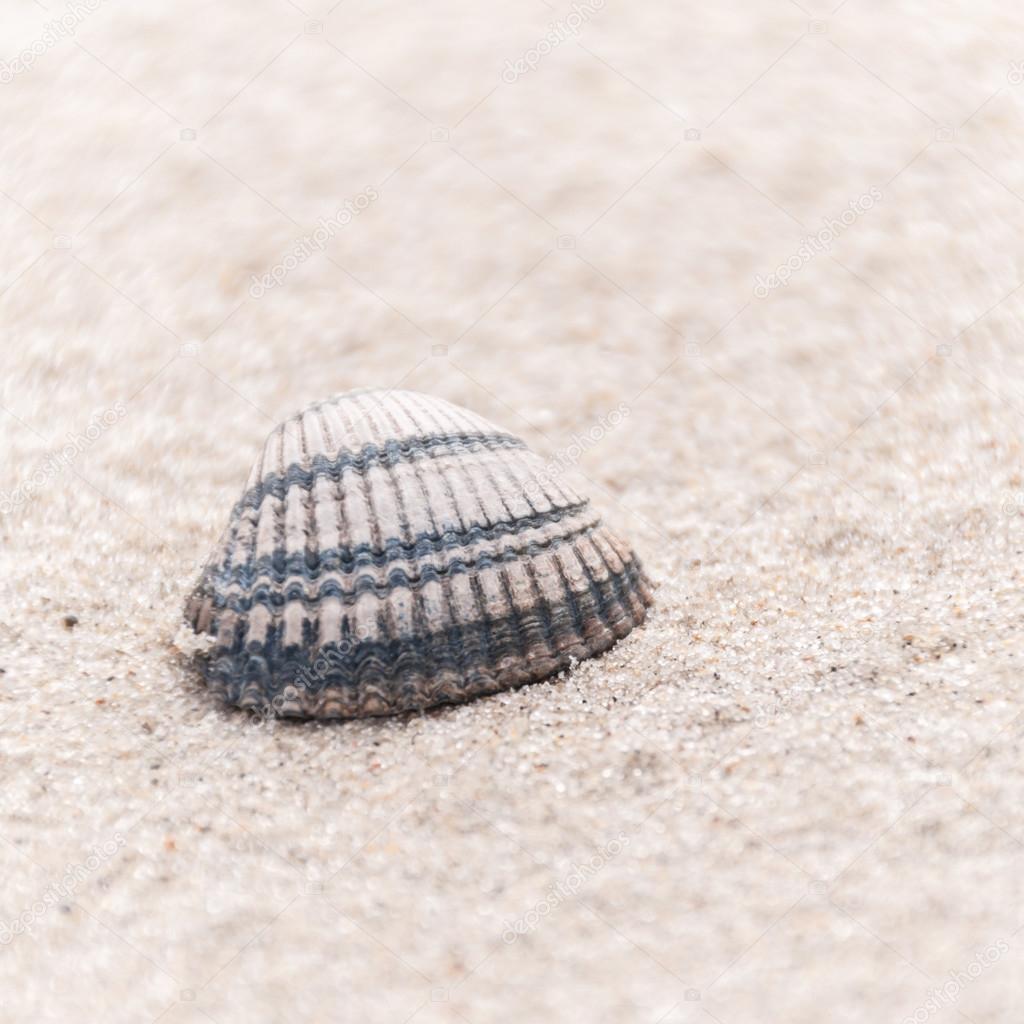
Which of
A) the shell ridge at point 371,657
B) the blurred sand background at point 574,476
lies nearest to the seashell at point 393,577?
the shell ridge at point 371,657

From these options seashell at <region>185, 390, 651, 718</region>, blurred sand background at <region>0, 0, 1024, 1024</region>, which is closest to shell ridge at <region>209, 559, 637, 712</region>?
seashell at <region>185, 390, 651, 718</region>

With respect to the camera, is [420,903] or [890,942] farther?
[420,903]

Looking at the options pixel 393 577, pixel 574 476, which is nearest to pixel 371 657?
pixel 393 577

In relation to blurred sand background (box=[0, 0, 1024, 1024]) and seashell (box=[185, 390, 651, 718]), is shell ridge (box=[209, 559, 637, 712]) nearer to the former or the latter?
seashell (box=[185, 390, 651, 718])

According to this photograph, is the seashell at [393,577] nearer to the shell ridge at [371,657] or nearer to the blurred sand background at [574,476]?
the shell ridge at [371,657]

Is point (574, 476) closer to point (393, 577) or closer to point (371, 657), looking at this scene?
point (393, 577)

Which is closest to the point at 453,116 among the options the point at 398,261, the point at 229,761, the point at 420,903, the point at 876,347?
the point at 398,261

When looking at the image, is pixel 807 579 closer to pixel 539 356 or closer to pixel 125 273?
pixel 539 356
